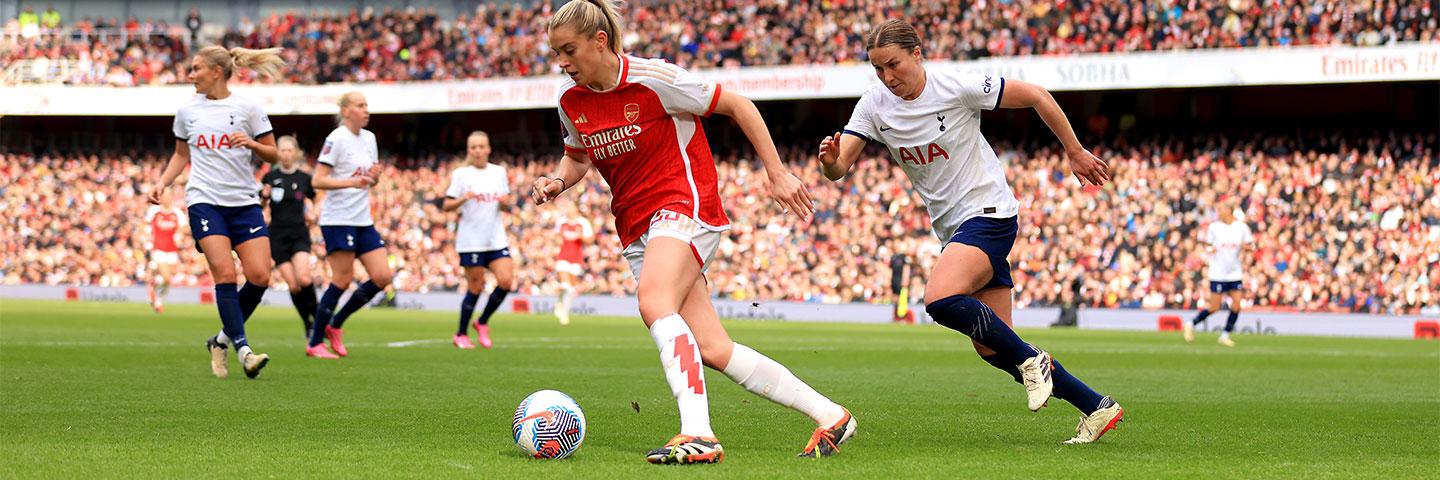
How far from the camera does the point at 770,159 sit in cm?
603

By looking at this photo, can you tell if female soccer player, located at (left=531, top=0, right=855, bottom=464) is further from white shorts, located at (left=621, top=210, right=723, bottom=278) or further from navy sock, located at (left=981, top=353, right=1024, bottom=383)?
navy sock, located at (left=981, top=353, right=1024, bottom=383)

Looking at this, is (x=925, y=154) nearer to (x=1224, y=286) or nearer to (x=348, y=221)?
(x=348, y=221)

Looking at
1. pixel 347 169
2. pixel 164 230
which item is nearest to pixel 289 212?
pixel 347 169

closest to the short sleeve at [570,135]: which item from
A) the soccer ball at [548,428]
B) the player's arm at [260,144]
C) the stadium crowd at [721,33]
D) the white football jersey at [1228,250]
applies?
the soccer ball at [548,428]

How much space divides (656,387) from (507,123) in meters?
31.8

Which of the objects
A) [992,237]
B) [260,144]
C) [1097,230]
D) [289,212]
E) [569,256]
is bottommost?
[569,256]

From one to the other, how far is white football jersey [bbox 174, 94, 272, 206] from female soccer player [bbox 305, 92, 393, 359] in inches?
84.8

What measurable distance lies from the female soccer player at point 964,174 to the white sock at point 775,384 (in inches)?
42.3

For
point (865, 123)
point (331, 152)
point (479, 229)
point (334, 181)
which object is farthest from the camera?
point (479, 229)

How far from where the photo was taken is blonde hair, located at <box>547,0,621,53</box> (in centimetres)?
605

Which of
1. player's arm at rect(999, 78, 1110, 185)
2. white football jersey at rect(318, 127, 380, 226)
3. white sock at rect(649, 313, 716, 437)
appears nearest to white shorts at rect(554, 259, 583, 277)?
white football jersey at rect(318, 127, 380, 226)

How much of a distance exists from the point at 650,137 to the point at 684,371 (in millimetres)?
1034

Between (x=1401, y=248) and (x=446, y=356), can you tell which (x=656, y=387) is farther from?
(x=1401, y=248)

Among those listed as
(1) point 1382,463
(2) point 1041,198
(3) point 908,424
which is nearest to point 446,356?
(3) point 908,424
